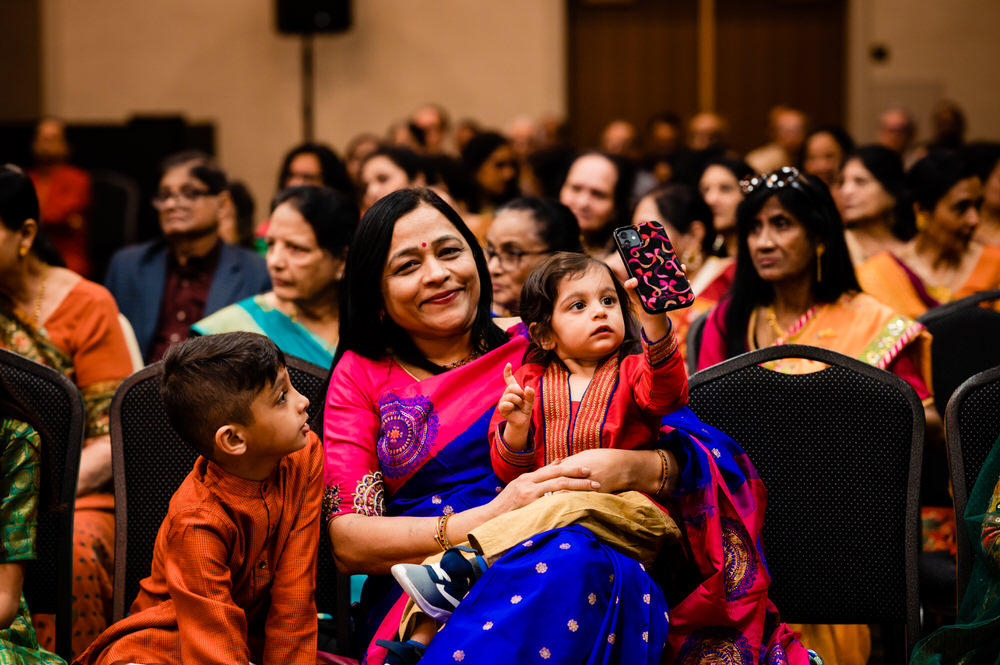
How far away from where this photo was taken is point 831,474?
193cm

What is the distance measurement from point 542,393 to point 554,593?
1.38 feet

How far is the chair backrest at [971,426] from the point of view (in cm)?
184

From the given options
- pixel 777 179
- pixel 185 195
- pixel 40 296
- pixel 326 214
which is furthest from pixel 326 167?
pixel 777 179

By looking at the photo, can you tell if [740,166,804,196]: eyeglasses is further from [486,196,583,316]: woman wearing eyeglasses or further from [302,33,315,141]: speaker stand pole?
[302,33,315,141]: speaker stand pole

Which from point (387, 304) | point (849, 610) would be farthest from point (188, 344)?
point (849, 610)

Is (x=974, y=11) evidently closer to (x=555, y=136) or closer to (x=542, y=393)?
(x=555, y=136)

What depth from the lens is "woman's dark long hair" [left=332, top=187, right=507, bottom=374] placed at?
1.89m

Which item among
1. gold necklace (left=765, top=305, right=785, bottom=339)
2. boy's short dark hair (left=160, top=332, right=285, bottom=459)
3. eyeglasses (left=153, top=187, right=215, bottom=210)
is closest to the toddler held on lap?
boy's short dark hair (left=160, top=332, right=285, bottom=459)

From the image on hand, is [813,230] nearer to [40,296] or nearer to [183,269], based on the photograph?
[40,296]

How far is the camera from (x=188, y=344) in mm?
1634

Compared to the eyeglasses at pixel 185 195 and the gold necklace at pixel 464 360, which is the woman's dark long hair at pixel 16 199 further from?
the eyeglasses at pixel 185 195

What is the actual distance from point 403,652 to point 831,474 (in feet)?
2.87

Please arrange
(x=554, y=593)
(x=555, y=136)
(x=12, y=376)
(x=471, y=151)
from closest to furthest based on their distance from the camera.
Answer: (x=554, y=593), (x=12, y=376), (x=471, y=151), (x=555, y=136)

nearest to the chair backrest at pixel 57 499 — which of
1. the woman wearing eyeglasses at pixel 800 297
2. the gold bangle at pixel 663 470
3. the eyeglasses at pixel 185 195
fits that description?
the gold bangle at pixel 663 470
